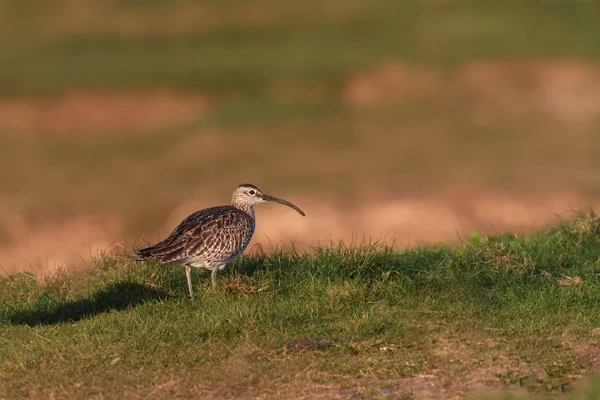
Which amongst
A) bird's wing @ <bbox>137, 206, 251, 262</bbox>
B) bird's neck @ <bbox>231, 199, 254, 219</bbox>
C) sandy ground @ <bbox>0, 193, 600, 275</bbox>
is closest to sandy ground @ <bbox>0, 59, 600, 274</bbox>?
sandy ground @ <bbox>0, 193, 600, 275</bbox>

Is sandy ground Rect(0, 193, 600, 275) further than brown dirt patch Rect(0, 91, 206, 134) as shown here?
No

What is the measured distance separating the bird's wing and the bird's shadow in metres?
0.70

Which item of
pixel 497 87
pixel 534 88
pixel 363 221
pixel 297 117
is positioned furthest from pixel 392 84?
pixel 363 221

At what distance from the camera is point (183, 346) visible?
1127 centimetres

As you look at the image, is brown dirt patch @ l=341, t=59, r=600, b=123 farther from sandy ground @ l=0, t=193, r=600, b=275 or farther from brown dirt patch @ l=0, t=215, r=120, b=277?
brown dirt patch @ l=0, t=215, r=120, b=277

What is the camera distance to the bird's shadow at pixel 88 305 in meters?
12.5

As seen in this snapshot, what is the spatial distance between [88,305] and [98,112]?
70.1 feet

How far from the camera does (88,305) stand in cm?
1272

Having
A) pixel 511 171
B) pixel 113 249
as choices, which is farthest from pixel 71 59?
pixel 113 249

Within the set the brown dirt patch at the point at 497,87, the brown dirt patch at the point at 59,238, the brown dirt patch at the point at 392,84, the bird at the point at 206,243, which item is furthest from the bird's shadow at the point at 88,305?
the brown dirt patch at the point at 392,84

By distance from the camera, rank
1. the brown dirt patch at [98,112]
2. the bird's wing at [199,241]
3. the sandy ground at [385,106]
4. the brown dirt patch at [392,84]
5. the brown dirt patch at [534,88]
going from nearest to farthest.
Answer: the bird's wing at [199,241]
the sandy ground at [385,106]
the brown dirt patch at [534,88]
the brown dirt patch at [98,112]
the brown dirt patch at [392,84]

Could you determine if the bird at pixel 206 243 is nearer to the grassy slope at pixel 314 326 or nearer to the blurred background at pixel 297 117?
the grassy slope at pixel 314 326

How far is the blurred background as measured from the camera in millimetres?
23625

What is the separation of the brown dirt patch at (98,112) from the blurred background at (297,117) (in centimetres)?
7
